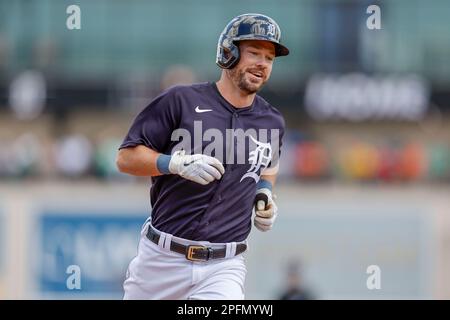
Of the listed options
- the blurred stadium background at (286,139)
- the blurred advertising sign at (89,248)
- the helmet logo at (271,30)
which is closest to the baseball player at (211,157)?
the helmet logo at (271,30)

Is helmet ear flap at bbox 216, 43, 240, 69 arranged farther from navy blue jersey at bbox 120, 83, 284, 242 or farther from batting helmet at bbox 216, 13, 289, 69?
navy blue jersey at bbox 120, 83, 284, 242

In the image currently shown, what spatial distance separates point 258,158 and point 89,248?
396 inches

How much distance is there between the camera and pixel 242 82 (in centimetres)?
632

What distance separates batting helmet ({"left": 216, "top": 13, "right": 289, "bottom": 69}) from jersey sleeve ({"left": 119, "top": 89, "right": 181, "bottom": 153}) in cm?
36

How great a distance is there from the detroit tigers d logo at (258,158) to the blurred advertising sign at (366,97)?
14.8 meters

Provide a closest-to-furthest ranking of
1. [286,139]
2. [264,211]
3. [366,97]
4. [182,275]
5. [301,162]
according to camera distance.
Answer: [182,275] < [264,211] < [286,139] < [301,162] < [366,97]

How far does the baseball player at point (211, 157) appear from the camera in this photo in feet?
20.6

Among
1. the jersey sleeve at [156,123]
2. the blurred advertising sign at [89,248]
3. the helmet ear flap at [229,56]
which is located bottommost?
the blurred advertising sign at [89,248]

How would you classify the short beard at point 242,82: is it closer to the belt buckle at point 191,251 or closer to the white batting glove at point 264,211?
the white batting glove at point 264,211

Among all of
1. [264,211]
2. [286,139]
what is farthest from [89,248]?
[264,211]

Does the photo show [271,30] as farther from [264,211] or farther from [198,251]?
[198,251]

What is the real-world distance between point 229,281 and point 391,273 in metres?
10.2
